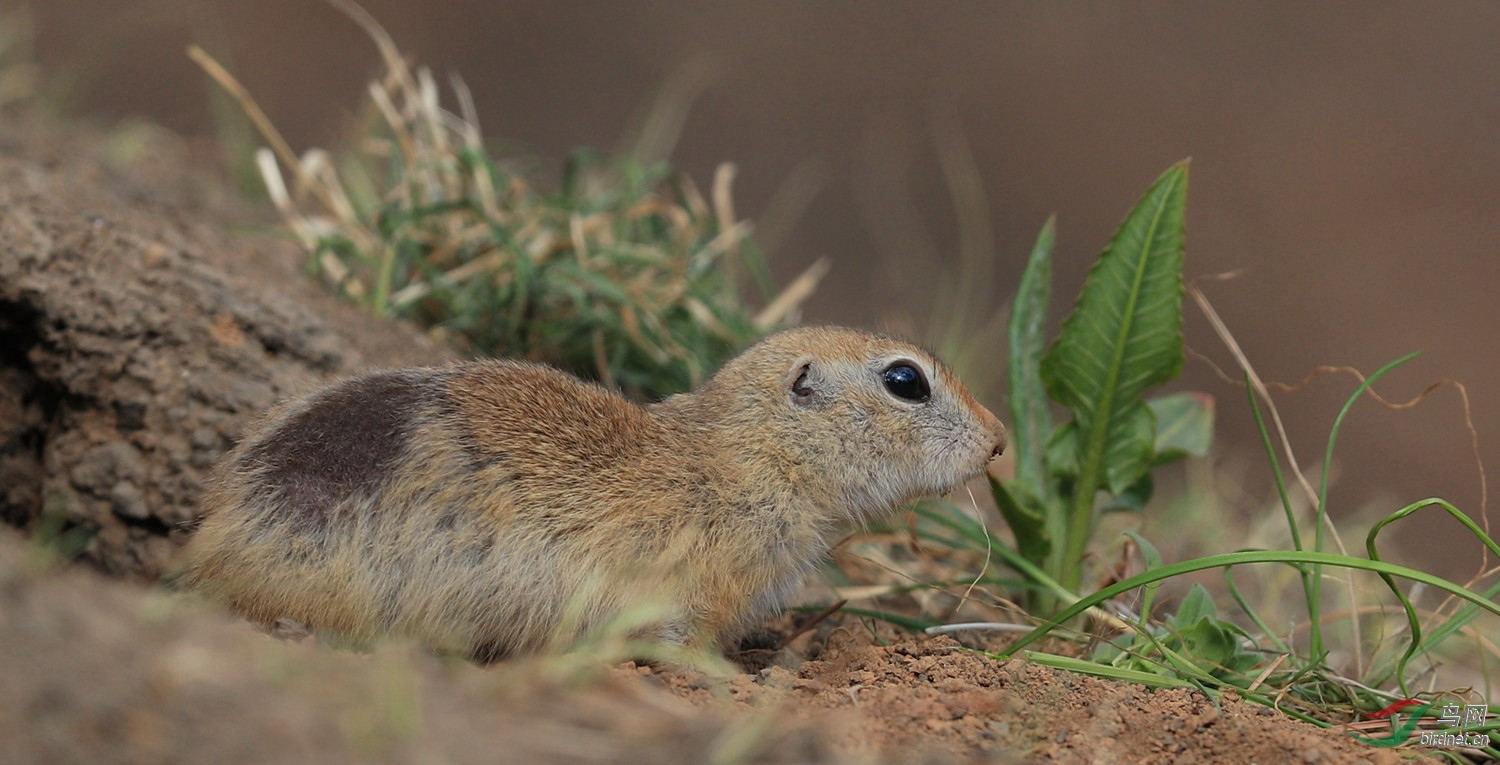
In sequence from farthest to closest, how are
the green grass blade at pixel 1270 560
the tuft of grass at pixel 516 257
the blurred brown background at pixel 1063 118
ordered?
1. the blurred brown background at pixel 1063 118
2. the tuft of grass at pixel 516 257
3. the green grass blade at pixel 1270 560

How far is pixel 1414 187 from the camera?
35.8 ft

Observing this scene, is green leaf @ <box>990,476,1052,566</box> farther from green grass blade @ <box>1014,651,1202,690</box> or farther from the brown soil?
green grass blade @ <box>1014,651,1202,690</box>

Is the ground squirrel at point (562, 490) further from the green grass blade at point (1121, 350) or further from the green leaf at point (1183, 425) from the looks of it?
the green leaf at point (1183, 425)

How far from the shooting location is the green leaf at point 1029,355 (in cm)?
441

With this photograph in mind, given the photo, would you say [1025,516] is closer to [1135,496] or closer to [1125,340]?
[1135,496]

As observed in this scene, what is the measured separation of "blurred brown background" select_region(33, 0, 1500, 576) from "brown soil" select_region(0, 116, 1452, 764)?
519cm

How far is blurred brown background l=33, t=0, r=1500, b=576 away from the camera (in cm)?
993

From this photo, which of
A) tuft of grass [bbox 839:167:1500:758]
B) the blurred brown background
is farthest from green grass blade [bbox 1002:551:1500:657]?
the blurred brown background

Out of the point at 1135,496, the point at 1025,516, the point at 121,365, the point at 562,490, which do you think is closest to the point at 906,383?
the point at 1025,516

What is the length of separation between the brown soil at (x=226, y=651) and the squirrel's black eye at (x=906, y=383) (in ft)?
2.65

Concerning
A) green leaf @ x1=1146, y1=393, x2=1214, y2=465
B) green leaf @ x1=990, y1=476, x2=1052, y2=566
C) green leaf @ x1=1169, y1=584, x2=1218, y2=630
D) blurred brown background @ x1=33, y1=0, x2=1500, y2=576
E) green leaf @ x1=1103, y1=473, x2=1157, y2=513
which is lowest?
green leaf @ x1=1169, y1=584, x2=1218, y2=630

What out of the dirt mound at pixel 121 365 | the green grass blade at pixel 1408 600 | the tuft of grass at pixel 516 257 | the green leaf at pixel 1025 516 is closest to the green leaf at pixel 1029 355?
the green leaf at pixel 1025 516

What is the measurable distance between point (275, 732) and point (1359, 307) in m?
10.1

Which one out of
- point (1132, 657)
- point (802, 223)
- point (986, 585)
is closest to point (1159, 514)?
point (986, 585)
